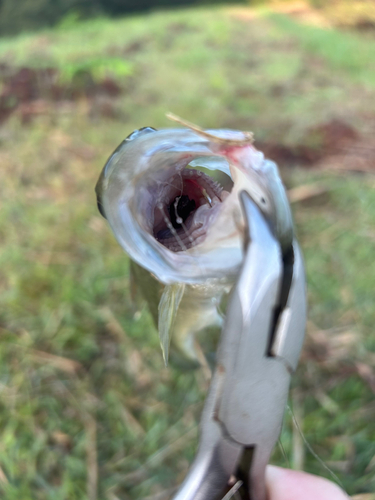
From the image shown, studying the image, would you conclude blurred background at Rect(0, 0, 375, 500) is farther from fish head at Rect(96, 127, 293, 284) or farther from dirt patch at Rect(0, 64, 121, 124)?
fish head at Rect(96, 127, 293, 284)

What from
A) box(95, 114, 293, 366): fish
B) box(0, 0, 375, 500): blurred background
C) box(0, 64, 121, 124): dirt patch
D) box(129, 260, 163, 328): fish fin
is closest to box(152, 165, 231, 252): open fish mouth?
box(95, 114, 293, 366): fish

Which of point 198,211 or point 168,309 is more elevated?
point 198,211

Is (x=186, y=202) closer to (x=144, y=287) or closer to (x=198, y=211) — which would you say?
(x=198, y=211)

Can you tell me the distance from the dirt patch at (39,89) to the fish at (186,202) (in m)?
2.94

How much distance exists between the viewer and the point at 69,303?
179 centimetres

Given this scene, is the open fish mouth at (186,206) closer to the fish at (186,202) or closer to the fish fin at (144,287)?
the fish at (186,202)

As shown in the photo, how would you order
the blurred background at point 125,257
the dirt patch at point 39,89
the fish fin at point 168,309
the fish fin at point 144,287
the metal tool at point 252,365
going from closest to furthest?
the metal tool at point 252,365, the fish fin at point 168,309, the fish fin at point 144,287, the blurred background at point 125,257, the dirt patch at point 39,89

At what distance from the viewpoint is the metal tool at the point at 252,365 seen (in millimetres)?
499

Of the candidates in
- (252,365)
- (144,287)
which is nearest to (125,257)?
(144,287)

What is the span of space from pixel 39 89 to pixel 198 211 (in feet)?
11.3

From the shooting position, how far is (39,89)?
3.47 metres

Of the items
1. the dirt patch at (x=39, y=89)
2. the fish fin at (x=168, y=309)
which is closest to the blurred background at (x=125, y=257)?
the dirt patch at (x=39, y=89)

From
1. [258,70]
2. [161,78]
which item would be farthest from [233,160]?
[258,70]

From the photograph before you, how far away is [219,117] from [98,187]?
270 centimetres
